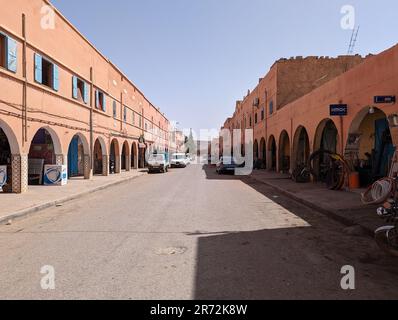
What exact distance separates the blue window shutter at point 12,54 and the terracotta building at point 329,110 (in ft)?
42.3

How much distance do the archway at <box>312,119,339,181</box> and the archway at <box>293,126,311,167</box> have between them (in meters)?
2.99

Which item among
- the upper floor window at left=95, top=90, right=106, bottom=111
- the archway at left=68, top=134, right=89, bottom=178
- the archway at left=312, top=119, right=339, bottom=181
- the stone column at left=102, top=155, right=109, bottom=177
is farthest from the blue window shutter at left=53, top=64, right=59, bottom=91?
the archway at left=312, top=119, right=339, bottom=181

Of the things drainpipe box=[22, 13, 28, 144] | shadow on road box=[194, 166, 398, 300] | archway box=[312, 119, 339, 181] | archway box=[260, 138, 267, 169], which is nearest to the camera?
shadow on road box=[194, 166, 398, 300]

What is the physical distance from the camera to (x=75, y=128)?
20109 millimetres

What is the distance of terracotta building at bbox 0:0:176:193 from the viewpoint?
13.8 meters

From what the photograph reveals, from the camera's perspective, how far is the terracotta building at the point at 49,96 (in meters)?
13.8

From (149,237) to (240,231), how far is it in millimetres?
1977

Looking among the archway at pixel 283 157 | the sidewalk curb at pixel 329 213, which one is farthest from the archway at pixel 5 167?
the archway at pixel 283 157

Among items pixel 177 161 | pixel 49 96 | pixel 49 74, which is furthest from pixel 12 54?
pixel 177 161

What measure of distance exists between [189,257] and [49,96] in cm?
1425

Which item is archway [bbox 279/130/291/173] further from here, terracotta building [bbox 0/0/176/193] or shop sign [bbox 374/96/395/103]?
shop sign [bbox 374/96/395/103]

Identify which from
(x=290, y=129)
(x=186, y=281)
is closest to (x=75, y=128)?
(x=290, y=129)

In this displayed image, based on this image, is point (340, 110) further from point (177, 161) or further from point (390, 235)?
point (177, 161)
